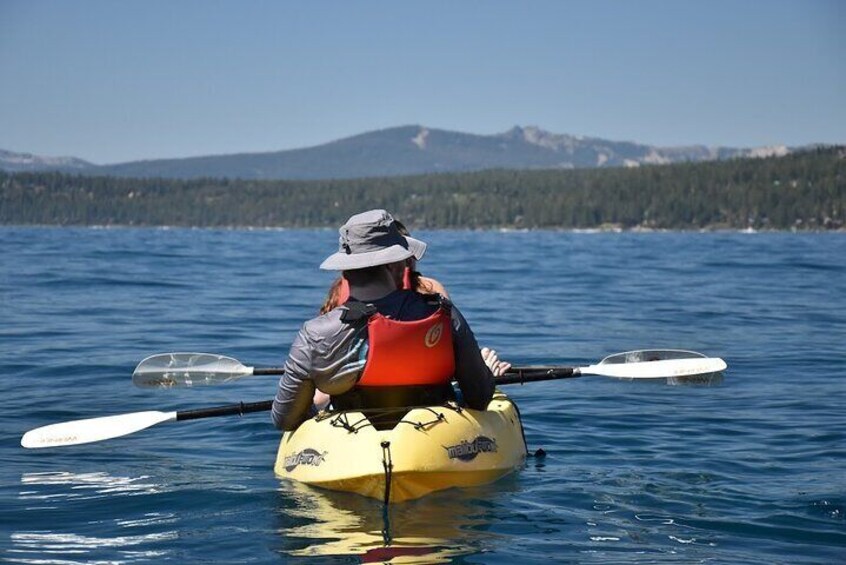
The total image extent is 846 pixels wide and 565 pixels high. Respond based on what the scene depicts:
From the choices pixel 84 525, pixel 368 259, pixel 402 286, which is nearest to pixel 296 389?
pixel 402 286

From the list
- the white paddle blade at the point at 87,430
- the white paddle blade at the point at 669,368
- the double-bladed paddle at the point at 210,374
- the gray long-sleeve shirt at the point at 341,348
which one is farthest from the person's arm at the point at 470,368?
the white paddle blade at the point at 669,368

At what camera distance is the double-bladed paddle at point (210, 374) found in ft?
30.8

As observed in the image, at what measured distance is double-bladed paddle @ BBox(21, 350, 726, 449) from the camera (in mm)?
9383

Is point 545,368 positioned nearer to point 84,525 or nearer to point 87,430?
point 87,430

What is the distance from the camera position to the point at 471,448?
332 inches

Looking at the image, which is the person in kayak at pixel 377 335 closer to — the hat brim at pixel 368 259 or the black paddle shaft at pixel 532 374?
the hat brim at pixel 368 259

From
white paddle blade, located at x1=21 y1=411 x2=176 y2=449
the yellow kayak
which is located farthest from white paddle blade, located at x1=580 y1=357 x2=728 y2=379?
white paddle blade, located at x1=21 y1=411 x2=176 y2=449

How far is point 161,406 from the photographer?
13461mm

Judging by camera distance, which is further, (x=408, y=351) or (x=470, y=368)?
(x=470, y=368)

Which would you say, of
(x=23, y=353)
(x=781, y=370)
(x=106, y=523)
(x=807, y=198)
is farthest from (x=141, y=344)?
(x=807, y=198)

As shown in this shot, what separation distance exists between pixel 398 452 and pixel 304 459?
0.86 meters

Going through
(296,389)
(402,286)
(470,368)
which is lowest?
(296,389)

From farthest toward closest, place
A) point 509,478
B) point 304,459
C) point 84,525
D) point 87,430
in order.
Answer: point 87,430
point 509,478
point 304,459
point 84,525

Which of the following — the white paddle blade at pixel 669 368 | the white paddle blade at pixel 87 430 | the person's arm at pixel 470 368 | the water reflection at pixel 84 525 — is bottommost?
the water reflection at pixel 84 525
